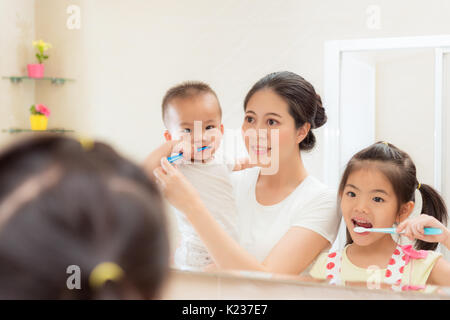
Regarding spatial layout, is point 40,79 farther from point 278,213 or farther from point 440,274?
point 440,274

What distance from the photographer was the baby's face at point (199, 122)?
0.77 meters

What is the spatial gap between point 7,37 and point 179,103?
0.38 meters

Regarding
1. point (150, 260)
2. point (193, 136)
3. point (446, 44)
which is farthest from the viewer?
point (193, 136)

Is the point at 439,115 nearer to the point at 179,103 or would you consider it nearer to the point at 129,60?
the point at 179,103

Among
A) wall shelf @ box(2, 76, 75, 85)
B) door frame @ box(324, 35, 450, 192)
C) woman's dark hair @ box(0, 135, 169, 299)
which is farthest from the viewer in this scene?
wall shelf @ box(2, 76, 75, 85)

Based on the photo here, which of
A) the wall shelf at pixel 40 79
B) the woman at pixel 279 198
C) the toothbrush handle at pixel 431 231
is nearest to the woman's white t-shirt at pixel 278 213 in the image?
the woman at pixel 279 198

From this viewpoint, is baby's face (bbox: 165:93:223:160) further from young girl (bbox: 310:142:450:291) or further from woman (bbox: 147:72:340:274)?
young girl (bbox: 310:142:450:291)

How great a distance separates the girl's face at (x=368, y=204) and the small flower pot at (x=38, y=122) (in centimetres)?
56

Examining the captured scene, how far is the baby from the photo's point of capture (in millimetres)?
770

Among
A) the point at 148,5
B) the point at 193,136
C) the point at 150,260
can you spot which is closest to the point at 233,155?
the point at 193,136

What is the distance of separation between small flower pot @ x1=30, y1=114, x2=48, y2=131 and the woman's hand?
0.26m

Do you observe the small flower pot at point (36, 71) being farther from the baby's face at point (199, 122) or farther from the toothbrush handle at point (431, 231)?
the toothbrush handle at point (431, 231)

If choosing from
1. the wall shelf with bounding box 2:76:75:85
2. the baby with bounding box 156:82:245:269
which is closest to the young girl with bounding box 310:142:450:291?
the baby with bounding box 156:82:245:269

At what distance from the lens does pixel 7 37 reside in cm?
90
